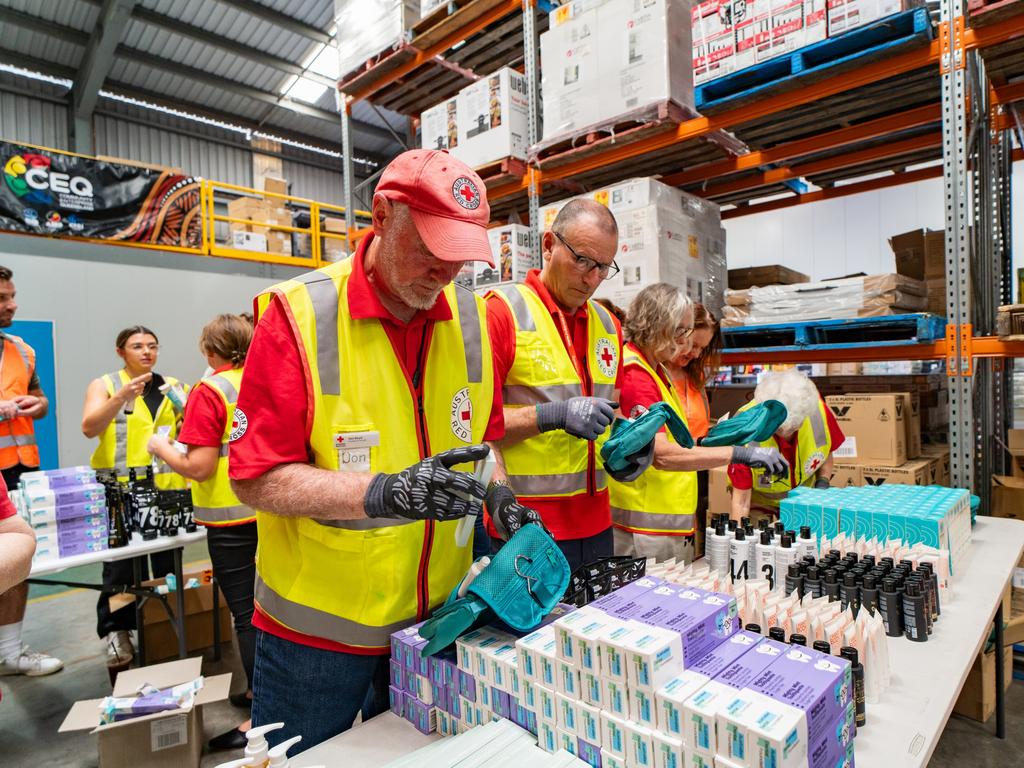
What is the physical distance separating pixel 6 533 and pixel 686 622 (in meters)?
1.48

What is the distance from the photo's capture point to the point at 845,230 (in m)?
9.48

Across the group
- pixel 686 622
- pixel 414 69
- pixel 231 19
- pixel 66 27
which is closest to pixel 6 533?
pixel 686 622

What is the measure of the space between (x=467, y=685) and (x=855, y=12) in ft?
11.4

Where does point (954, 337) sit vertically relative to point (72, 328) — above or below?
below

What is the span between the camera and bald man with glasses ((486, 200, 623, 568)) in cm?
215

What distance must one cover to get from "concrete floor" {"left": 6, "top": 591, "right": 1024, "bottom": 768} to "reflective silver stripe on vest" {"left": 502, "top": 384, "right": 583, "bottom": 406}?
2.34 meters

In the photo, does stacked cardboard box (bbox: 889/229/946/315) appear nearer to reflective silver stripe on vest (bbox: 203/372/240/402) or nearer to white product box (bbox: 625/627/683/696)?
white product box (bbox: 625/627/683/696)

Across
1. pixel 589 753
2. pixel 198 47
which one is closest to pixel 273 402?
pixel 589 753

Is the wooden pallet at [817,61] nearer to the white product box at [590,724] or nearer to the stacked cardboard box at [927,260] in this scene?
the stacked cardboard box at [927,260]

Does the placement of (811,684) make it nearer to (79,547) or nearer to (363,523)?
(363,523)

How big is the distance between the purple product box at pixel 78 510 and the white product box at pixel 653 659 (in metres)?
3.18

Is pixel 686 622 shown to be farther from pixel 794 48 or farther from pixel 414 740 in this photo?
pixel 794 48

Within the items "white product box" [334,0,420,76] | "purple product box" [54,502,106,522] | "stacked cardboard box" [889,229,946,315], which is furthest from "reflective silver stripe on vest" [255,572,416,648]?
"white product box" [334,0,420,76]

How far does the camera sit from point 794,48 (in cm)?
322
